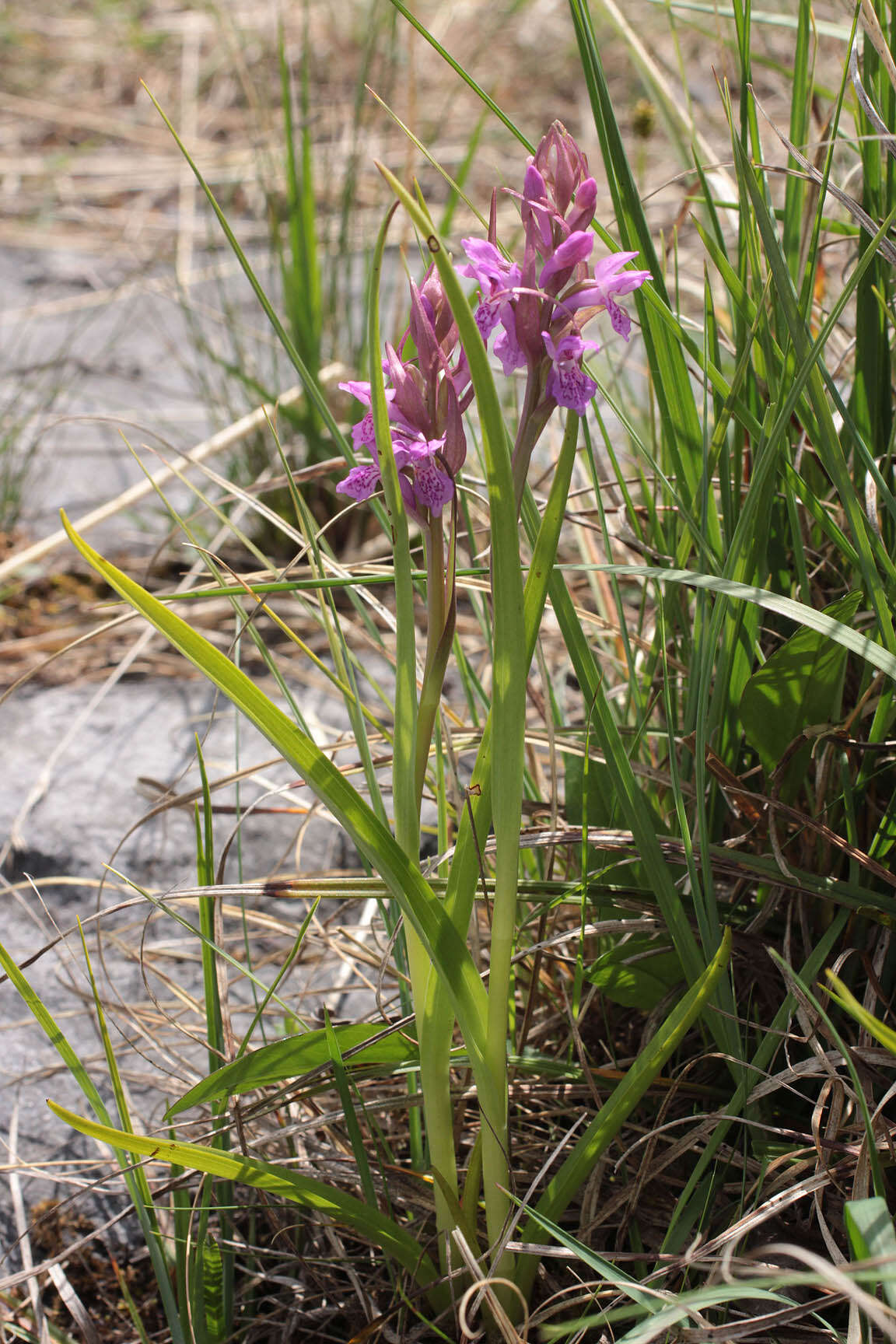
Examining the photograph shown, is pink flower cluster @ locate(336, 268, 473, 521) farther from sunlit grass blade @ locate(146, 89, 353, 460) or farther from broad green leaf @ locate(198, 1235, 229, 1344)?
broad green leaf @ locate(198, 1235, 229, 1344)

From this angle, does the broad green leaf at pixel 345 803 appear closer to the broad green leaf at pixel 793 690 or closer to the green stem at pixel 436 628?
the green stem at pixel 436 628

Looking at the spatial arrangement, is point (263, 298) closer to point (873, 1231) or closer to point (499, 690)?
point (499, 690)

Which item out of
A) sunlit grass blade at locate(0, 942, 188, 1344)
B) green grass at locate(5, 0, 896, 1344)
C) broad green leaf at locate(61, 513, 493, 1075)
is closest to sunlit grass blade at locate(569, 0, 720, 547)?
green grass at locate(5, 0, 896, 1344)

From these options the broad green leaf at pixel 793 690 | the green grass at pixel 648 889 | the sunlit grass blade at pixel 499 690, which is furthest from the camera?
the broad green leaf at pixel 793 690

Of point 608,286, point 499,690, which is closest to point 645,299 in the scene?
point 608,286

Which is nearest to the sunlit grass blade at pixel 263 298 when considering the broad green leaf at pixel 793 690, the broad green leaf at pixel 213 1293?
the broad green leaf at pixel 793 690

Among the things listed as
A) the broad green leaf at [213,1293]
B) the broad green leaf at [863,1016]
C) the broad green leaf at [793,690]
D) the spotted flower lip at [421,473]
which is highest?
the spotted flower lip at [421,473]

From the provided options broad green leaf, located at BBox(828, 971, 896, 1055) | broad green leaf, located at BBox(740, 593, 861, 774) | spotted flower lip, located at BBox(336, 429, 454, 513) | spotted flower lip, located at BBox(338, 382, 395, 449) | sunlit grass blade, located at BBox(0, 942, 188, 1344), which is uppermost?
spotted flower lip, located at BBox(338, 382, 395, 449)

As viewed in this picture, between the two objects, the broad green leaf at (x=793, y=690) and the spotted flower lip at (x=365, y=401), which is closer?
the spotted flower lip at (x=365, y=401)

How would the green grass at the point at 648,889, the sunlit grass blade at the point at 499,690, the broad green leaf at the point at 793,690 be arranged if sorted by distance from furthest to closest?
the broad green leaf at the point at 793,690 → the green grass at the point at 648,889 → the sunlit grass blade at the point at 499,690
